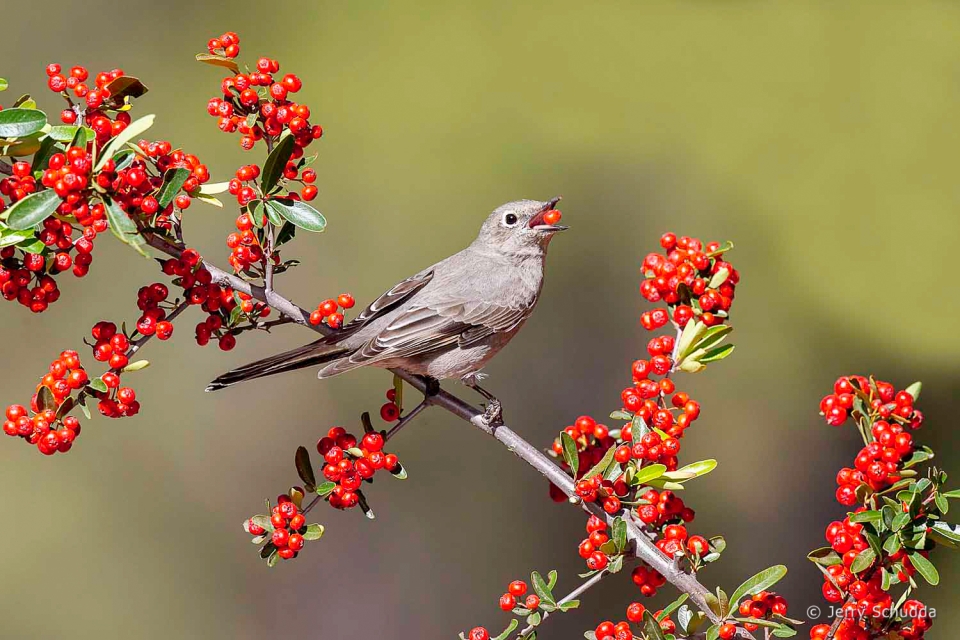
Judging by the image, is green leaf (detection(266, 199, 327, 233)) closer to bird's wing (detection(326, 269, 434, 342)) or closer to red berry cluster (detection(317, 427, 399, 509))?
red berry cluster (detection(317, 427, 399, 509))

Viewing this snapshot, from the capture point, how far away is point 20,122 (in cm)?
172

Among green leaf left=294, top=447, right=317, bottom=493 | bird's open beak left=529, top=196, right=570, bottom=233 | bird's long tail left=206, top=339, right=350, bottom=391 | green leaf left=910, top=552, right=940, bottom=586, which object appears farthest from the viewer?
bird's open beak left=529, top=196, right=570, bottom=233

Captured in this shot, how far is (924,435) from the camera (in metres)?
5.20

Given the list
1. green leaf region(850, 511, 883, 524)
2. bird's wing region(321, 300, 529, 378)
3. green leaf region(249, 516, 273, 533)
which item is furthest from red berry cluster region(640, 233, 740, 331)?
bird's wing region(321, 300, 529, 378)

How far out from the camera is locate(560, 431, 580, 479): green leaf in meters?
1.97

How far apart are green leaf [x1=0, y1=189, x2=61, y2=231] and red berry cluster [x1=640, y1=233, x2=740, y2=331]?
4.06 feet

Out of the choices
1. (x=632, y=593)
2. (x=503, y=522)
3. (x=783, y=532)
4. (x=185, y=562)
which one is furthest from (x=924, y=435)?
(x=185, y=562)

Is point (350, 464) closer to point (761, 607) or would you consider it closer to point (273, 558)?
point (273, 558)

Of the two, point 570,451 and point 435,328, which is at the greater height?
point 570,451

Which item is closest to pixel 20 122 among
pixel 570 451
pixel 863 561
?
pixel 570 451

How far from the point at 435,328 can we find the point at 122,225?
1.73 m

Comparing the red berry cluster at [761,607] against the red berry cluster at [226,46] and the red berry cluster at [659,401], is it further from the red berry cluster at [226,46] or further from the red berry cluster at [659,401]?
the red berry cluster at [226,46]

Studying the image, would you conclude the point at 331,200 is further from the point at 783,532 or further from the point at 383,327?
the point at 783,532

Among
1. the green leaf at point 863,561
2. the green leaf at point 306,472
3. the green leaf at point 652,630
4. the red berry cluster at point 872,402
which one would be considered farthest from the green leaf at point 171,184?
the green leaf at point 863,561
